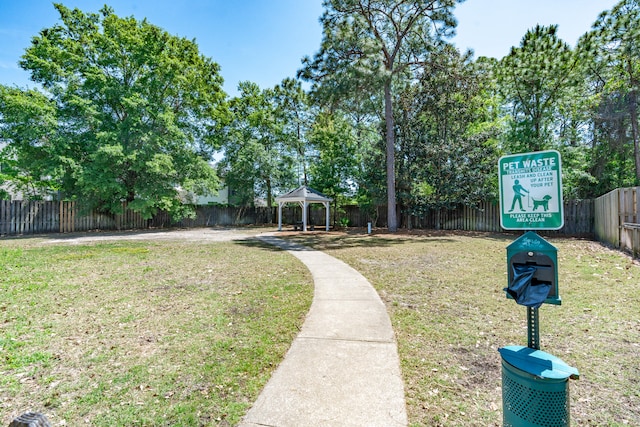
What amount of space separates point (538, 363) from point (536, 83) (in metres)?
20.0

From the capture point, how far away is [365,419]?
2.24m

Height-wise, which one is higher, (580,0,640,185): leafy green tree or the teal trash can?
(580,0,640,185): leafy green tree

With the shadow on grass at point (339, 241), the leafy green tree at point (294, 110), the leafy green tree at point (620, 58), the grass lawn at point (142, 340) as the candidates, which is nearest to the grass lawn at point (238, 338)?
the grass lawn at point (142, 340)

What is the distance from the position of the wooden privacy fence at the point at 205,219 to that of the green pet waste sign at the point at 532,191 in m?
17.5

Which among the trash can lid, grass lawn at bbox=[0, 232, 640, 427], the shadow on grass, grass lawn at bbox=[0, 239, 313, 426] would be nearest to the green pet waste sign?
the trash can lid

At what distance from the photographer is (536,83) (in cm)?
1678

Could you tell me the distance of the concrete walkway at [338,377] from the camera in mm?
2273

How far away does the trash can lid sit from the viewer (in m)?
1.63

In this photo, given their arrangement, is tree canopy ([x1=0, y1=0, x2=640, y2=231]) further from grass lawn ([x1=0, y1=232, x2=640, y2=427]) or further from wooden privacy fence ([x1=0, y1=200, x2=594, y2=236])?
grass lawn ([x1=0, y1=232, x2=640, y2=427])

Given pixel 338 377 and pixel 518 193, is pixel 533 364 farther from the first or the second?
pixel 338 377

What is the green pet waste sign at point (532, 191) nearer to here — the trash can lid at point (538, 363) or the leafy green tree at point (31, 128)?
the trash can lid at point (538, 363)

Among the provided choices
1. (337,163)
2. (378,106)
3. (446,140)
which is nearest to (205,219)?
(337,163)

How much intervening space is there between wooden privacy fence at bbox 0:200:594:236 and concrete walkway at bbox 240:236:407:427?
1637 cm

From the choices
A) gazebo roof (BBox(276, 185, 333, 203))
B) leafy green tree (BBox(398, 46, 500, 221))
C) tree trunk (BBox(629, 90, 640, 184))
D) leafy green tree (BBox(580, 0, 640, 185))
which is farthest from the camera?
gazebo roof (BBox(276, 185, 333, 203))
